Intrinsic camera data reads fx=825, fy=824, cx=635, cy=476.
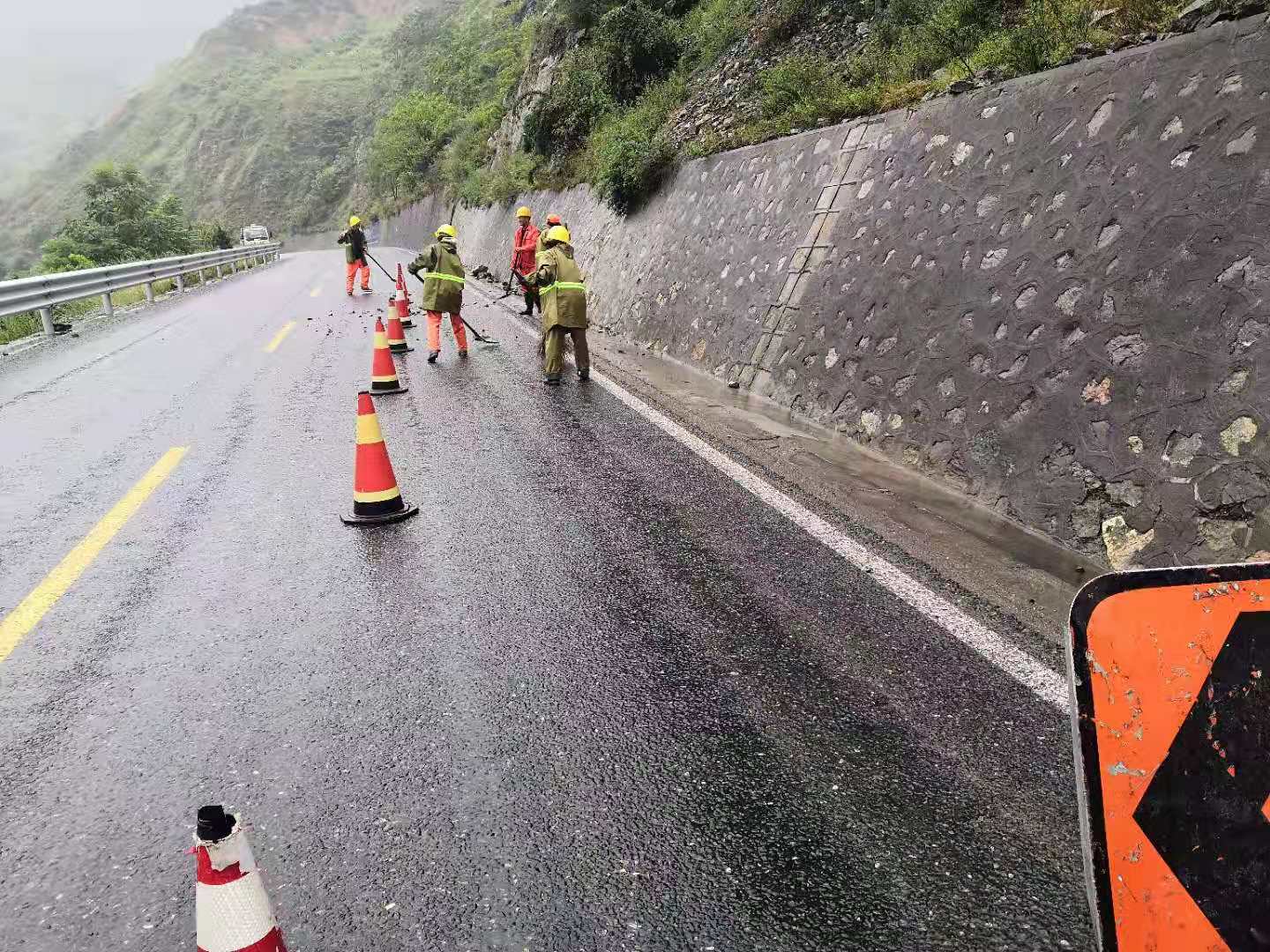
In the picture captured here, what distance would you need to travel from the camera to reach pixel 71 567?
455 centimetres

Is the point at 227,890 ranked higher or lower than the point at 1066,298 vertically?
lower

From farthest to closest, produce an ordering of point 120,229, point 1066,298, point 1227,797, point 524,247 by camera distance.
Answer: point 120,229 < point 524,247 < point 1066,298 < point 1227,797

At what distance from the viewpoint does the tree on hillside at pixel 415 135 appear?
2031 inches

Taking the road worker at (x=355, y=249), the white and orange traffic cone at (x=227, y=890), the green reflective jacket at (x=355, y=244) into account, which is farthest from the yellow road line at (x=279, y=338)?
the white and orange traffic cone at (x=227, y=890)

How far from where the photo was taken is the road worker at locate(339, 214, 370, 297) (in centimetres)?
2017

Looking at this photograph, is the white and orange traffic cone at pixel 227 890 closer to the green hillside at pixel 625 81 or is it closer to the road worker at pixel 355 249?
the green hillside at pixel 625 81

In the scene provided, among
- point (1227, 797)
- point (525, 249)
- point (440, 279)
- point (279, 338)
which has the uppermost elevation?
point (525, 249)

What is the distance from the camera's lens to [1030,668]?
3369mm

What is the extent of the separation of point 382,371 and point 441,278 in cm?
213

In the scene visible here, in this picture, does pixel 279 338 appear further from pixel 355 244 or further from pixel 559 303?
pixel 355 244

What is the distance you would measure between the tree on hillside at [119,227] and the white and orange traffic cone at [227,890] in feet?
177

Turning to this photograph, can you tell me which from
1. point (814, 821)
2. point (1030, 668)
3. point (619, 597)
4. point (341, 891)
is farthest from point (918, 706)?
point (341, 891)

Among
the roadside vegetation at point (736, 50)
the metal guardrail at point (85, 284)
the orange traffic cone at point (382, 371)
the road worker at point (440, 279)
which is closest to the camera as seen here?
the roadside vegetation at point (736, 50)

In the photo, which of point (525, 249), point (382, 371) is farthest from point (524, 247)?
point (382, 371)
